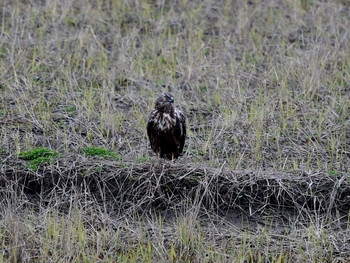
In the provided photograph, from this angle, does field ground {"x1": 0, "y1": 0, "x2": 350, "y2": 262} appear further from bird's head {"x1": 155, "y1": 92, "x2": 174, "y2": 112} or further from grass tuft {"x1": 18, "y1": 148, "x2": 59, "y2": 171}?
bird's head {"x1": 155, "y1": 92, "x2": 174, "y2": 112}

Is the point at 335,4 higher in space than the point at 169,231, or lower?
higher

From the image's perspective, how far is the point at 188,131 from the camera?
784 cm

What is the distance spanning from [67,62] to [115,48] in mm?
1016

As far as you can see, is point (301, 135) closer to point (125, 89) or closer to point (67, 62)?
point (125, 89)

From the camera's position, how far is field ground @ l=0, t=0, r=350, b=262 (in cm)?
534

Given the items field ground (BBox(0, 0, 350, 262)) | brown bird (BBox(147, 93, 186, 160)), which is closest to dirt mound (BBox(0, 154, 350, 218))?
field ground (BBox(0, 0, 350, 262))

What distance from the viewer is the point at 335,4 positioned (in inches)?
471

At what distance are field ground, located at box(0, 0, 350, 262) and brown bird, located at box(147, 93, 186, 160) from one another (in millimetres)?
393

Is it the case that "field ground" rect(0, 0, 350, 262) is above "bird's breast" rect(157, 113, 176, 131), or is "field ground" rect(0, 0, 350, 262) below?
below

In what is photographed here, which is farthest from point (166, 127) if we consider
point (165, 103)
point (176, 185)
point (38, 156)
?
point (38, 156)

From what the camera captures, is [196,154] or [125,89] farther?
[125,89]

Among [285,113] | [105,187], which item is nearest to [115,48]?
[285,113]

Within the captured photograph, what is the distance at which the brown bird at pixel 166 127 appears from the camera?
22.0 ft

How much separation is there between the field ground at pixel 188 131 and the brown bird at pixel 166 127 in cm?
39
